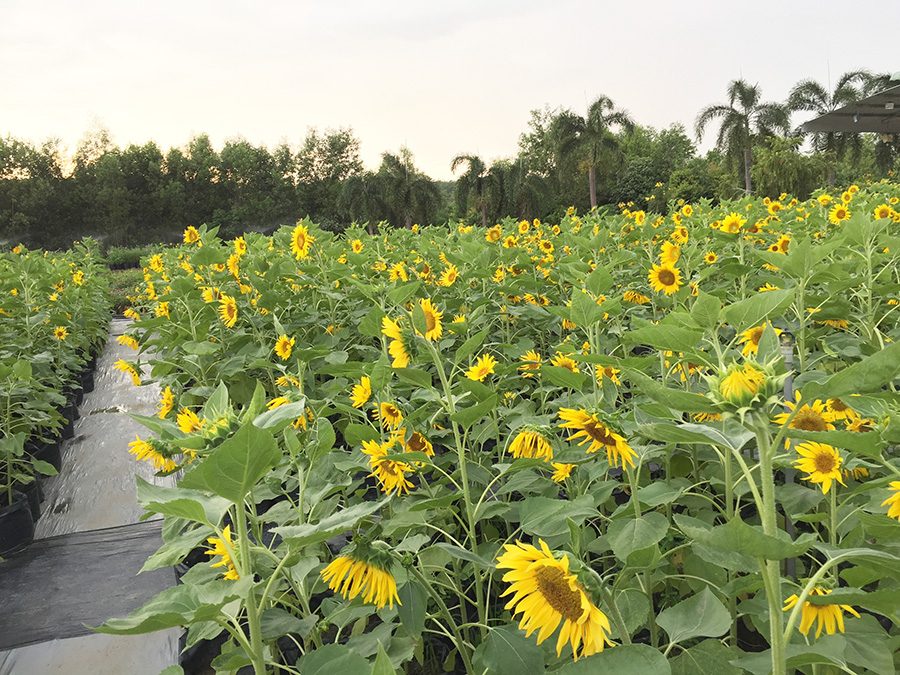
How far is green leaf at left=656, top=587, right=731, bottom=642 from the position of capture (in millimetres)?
847

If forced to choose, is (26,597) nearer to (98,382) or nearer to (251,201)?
(98,382)

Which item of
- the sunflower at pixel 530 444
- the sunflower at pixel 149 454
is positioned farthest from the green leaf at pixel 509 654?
the sunflower at pixel 149 454

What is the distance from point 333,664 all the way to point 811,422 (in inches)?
38.1

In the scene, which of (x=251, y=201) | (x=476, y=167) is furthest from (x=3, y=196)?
(x=476, y=167)

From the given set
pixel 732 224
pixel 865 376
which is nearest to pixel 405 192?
pixel 732 224

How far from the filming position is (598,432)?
1.07 m

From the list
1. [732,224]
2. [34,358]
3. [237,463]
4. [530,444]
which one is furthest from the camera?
[34,358]

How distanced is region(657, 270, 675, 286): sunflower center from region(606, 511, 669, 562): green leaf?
1546 millimetres

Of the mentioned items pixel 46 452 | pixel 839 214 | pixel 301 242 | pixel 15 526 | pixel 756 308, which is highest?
pixel 301 242

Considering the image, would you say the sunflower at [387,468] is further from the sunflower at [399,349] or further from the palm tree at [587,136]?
the palm tree at [587,136]

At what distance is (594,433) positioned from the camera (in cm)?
107

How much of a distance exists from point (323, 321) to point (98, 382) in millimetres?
4014

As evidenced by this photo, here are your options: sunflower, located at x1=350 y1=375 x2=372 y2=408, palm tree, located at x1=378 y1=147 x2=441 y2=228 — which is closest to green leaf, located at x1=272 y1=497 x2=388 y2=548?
sunflower, located at x1=350 y1=375 x2=372 y2=408

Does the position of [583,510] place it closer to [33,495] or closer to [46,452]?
[33,495]
